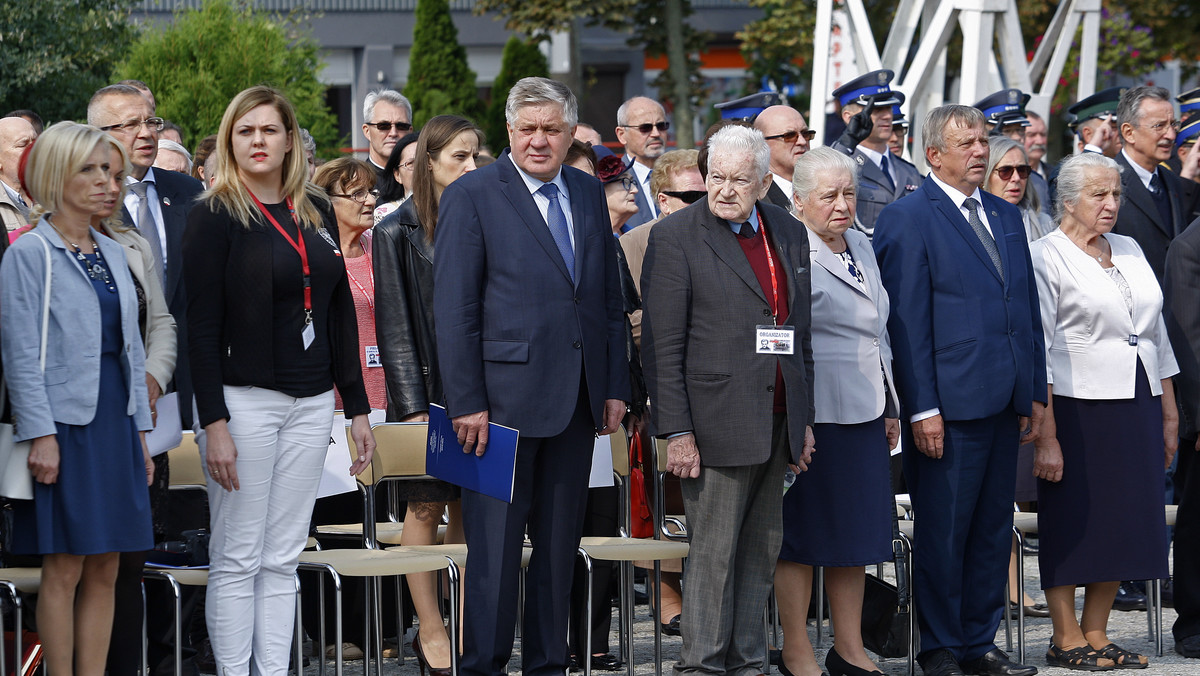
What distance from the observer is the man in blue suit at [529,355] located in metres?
5.05

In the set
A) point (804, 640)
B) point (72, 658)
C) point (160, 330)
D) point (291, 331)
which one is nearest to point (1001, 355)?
point (804, 640)

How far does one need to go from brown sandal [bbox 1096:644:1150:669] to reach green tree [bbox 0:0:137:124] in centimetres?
1094

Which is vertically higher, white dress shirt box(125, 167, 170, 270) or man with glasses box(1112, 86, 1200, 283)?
man with glasses box(1112, 86, 1200, 283)

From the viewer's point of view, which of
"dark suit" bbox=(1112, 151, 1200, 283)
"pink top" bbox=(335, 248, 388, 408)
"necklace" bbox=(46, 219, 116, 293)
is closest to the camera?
"necklace" bbox=(46, 219, 116, 293)

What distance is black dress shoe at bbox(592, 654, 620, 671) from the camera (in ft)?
19.8

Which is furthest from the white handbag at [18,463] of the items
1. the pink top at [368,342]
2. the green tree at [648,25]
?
the green tree at [648,25]

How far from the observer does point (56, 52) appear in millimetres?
14203

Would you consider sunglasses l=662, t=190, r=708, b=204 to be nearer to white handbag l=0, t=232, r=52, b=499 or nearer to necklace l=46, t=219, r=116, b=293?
necklace l=46, t=219, r=116, b=293

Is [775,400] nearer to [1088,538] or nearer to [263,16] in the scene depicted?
[1088,538]

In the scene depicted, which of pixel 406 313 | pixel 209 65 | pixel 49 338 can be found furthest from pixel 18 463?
pixel 209 65

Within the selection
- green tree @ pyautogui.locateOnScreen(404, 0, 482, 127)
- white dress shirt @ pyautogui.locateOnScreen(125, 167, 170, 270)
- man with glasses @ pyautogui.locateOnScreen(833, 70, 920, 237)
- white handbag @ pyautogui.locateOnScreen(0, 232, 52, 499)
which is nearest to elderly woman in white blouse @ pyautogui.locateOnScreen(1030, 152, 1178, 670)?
man with glasses @ pyautogui.locateOnScreen(833, 70, 920, 237)

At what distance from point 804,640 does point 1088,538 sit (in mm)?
1313

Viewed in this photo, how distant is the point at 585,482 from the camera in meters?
5.25

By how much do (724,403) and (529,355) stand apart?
2.24ft
